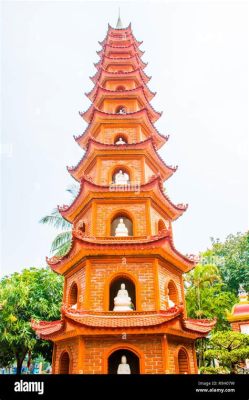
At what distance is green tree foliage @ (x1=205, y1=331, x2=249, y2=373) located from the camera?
30.3 ft

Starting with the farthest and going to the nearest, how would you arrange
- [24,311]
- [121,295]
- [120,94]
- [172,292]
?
[24,311]
[120,94]
[172,292]
[121,295]

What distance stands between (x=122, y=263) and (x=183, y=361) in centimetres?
330

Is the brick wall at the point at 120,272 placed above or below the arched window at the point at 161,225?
below

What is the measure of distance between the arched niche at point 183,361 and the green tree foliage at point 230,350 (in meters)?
0.60

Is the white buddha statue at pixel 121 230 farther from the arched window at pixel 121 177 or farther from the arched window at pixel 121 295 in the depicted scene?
the arched window at pixel 121 177

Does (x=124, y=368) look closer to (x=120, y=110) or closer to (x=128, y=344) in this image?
(x=128, y=344)

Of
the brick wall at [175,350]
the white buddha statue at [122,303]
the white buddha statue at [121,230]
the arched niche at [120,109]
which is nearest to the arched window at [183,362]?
the brick wall at [175,350]

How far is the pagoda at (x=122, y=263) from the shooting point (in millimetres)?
8578

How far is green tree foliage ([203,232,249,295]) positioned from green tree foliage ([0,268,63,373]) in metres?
12.0

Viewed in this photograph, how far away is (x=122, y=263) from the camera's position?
384 inches

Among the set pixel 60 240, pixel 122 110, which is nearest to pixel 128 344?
pixel 122 110

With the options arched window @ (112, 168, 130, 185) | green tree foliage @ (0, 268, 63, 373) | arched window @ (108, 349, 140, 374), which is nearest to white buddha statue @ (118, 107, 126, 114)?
arched window @ (112, 168, 130, 185)

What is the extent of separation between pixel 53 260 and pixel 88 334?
364 cm
